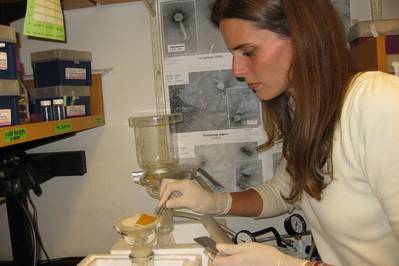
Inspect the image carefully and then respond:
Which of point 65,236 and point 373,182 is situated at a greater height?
point 373,182

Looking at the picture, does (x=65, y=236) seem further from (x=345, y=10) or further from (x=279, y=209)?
(x=345, y=10)

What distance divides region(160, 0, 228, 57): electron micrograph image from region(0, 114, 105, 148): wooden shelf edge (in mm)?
398

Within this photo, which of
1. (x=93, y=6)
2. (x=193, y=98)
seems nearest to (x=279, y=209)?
(x=193, y=98)

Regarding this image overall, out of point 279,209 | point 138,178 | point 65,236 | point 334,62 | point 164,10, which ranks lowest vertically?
point 65,236

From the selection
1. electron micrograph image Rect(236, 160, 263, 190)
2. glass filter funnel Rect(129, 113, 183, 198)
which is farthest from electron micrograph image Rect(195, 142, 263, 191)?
glass filter funnel Rect(129, 113, 183, 198)

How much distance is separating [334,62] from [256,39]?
0.17 m

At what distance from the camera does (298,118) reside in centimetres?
81

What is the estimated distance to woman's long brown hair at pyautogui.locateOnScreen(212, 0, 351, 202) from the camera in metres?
0.75

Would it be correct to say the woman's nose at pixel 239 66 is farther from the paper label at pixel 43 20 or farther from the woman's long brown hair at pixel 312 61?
the paper label at pixel 43 20

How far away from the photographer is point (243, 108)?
1.36 m

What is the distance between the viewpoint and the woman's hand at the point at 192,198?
1.04 metres

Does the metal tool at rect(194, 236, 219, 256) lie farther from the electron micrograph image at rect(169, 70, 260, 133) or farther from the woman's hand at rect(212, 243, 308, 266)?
the electron micrograph image at rect(169, 70, 260, 133)

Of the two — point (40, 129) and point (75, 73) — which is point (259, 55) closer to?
point (40, 129)

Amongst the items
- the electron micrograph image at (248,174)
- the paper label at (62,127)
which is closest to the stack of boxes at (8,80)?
the paper label at (62,127)
